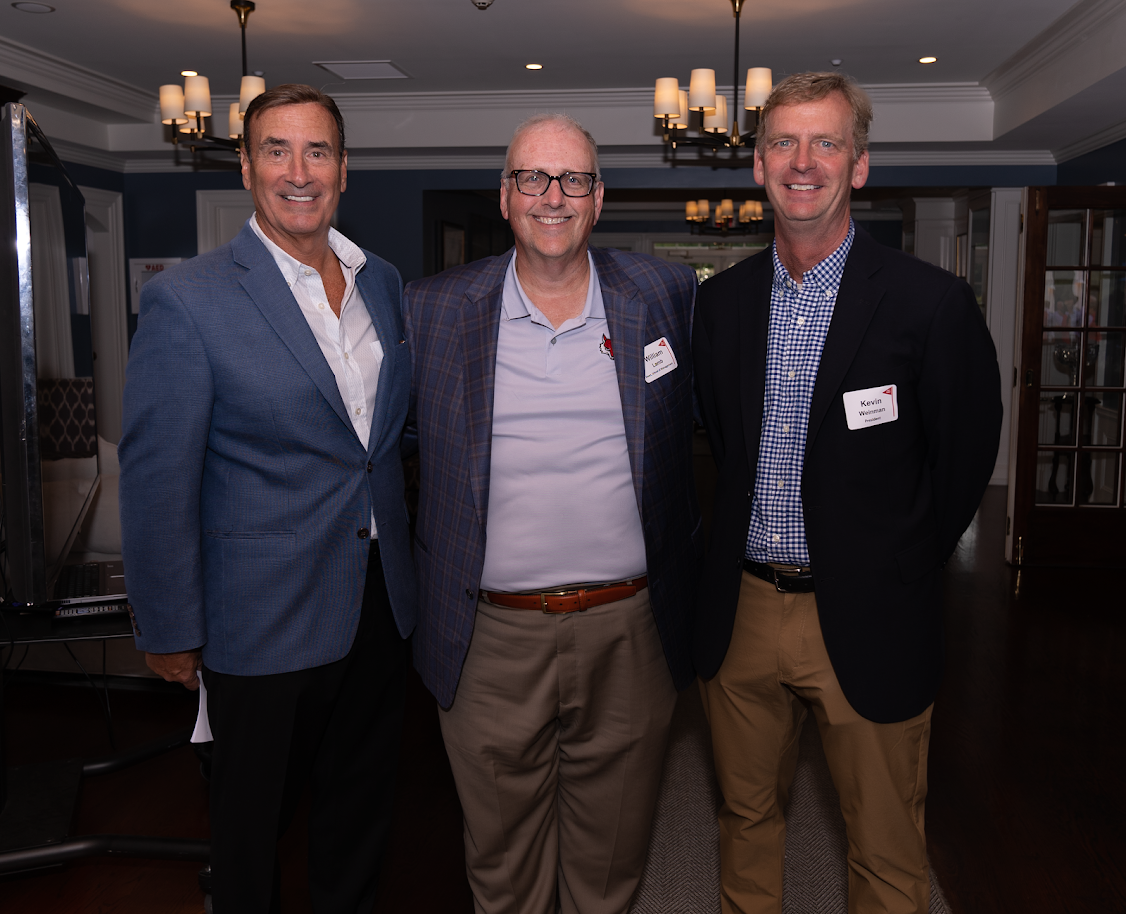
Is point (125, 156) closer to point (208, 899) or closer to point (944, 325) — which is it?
point (208, 899)

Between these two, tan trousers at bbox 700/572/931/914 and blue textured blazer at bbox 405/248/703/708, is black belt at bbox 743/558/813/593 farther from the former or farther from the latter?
blue textured blazer at bbox 405/248/703/708

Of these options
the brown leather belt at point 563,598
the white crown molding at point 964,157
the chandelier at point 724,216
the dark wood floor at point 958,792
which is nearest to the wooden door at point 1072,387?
the dark wood floor at point 958,792

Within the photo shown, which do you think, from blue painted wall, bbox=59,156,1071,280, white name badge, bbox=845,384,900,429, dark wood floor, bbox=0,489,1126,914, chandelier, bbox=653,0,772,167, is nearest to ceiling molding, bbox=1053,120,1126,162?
blue painted wall, bbox=59,156,1071,280

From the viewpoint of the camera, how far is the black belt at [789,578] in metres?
1.68

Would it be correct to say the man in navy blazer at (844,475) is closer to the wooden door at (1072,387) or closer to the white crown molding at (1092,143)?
the wooden door at (1072,387)

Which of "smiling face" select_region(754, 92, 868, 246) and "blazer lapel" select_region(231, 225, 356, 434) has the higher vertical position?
"smiling face" select_region(754, 92, 868, 246)

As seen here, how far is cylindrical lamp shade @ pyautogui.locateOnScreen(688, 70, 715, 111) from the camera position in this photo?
15.0 ft

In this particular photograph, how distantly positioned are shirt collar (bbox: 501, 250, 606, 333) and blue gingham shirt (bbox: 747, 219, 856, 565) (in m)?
0.34

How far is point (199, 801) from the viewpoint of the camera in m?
2.76

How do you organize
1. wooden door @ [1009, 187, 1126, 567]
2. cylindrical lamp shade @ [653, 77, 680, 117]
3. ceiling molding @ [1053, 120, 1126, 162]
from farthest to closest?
ceiling molding @ [1053, 120, 1126, 162] → wooden door @ [1009, 187, 1126, 567] → cylindrical lamp shade @ [653, 77, 680, 117]

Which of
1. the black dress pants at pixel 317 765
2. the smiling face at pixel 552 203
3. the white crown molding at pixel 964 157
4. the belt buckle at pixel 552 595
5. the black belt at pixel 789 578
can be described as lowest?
the black dress pants at pixel 317 765

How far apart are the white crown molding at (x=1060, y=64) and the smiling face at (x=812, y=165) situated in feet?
12.8

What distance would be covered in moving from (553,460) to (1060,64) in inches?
205

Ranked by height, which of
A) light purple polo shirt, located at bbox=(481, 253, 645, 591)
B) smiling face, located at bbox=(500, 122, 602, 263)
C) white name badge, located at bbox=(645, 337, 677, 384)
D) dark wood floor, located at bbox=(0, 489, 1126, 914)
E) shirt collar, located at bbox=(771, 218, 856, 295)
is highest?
smiling face, located at bbox=(500, 122, 602, 263)
